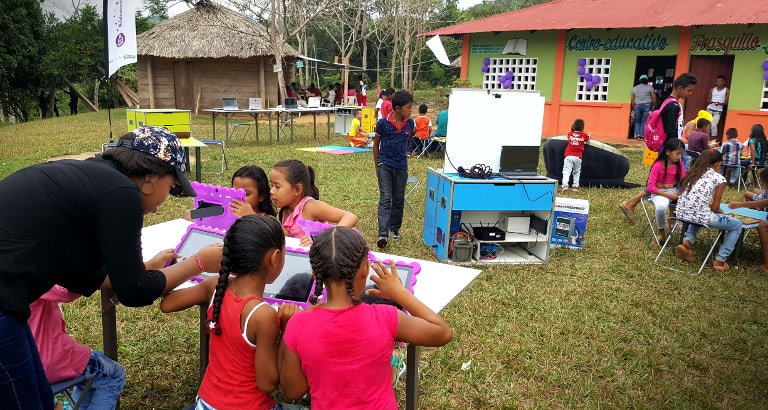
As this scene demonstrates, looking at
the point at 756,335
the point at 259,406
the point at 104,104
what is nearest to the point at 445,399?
the point at 259,406

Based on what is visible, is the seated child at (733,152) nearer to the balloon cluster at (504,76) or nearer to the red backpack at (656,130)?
the red backpack at (656,130)

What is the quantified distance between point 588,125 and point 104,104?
2528 cm

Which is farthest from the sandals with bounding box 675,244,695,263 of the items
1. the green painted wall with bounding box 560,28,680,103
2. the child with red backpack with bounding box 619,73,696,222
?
the green painted wall with bounding box 560,28,680,103

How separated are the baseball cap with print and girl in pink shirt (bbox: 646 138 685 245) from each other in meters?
5.63

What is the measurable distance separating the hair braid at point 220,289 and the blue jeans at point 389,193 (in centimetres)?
410

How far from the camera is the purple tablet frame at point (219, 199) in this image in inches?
137

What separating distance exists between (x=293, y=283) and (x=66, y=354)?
0.94m

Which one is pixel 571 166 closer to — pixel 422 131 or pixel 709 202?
pixel 709 202

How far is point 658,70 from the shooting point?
17.5 meters

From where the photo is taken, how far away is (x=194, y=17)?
22734 millimetres

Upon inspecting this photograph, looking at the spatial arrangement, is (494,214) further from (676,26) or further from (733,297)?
(676,26)

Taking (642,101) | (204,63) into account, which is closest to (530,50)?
(642,101)

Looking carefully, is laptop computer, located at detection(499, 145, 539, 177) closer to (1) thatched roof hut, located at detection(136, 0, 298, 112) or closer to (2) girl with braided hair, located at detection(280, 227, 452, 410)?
(2) girl with braided hair, located at detection(280, 227, 452, 410)

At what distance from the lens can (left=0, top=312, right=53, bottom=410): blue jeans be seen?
1.76m
